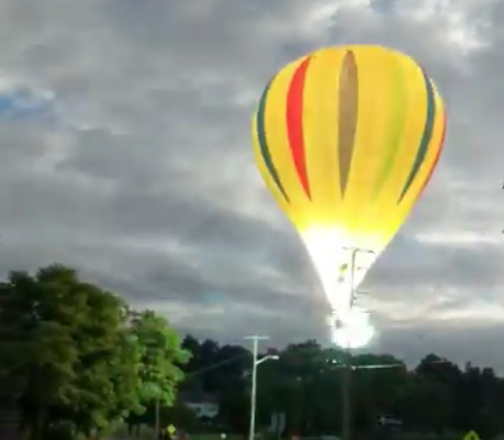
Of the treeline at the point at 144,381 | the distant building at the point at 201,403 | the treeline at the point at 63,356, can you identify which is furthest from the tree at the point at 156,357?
the distant building at the point at 201,403

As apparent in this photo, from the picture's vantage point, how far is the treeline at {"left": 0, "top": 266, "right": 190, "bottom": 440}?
52.8 meters

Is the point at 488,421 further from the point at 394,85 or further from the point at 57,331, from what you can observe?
the point at 394,85

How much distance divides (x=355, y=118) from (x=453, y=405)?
87.6m

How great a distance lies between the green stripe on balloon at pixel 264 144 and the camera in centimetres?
2786

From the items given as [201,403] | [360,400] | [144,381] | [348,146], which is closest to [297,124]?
[348,146]

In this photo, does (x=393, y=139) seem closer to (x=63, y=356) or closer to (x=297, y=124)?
(x=297, y=124)

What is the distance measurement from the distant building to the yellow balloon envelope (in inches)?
3760

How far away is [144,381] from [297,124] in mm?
45116

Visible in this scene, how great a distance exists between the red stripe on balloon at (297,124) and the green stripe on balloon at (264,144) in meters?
0.73

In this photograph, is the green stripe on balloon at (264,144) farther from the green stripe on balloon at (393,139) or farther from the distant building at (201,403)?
the distant building at (201,403)

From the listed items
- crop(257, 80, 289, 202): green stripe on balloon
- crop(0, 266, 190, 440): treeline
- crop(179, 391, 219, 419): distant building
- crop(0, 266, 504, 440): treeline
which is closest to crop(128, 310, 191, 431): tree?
crop(0, 266, 504, 440): treeline

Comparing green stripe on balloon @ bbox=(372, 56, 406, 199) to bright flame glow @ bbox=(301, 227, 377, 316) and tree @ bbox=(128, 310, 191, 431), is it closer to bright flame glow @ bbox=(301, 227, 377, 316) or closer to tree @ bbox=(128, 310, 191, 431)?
bright flame glow @ bbox=(301, 227, 377, 316)

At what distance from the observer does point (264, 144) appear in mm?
28125

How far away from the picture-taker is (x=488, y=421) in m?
109
